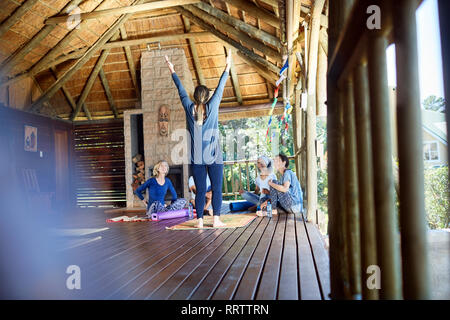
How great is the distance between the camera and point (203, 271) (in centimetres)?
196

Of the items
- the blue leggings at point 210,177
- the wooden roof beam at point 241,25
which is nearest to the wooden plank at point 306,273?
the blue leggings at point 210,177

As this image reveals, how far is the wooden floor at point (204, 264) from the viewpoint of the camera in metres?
1.57

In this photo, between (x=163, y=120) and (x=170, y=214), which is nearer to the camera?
(x=170, y=214)

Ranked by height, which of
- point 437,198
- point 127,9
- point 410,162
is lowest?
point 437,198

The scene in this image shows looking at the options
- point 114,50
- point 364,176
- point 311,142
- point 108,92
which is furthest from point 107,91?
point 364,176

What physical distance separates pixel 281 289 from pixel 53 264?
154cm

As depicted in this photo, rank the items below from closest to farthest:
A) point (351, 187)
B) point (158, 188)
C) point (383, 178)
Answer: point (383, 178) → point (351, 187) → point (158, 188)

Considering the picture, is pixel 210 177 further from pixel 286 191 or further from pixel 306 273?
pixel 306 273

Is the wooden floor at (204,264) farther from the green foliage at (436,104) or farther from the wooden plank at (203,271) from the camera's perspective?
the green foliage at (436,104)

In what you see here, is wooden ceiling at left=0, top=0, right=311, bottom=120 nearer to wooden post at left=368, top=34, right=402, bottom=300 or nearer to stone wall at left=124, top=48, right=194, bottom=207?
stone wall at left=124, top=48, right=194, bottom=207

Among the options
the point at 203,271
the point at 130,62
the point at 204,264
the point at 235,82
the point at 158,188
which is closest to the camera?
the point at 203,271

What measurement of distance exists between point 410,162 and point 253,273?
134 centimetres

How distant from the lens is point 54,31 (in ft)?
22.9
